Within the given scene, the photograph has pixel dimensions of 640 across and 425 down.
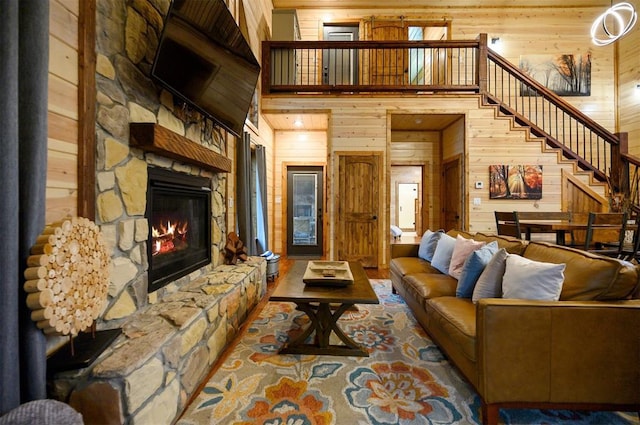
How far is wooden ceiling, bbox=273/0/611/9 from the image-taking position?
6262 mm

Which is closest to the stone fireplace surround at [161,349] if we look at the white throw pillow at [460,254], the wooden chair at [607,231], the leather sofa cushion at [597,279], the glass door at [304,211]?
the white throw pillow at [460,254]

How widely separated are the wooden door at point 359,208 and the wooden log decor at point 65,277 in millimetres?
4081

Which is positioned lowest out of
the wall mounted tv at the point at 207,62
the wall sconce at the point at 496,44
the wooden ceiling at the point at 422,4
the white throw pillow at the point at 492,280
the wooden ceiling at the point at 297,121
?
the white throw pillow at the point at 492,280

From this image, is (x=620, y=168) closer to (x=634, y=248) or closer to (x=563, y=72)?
(x=634, y=248)

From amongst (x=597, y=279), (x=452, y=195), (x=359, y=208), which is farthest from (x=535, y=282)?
(x=452, y=195)

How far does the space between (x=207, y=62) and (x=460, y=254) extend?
2.66 m

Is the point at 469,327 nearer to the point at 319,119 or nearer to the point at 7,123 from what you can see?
the point at 7,123

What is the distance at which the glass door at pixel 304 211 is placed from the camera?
6438 mm

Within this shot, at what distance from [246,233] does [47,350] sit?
8.56 ft

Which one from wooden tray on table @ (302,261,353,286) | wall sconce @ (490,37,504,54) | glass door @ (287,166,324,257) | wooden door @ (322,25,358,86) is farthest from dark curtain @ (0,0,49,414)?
wall sconce @ (490,37,504,54)

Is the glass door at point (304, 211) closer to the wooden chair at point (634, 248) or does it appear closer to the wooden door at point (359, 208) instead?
the wooden door at point (359, 208)

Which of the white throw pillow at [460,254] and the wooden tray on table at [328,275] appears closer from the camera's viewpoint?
the wooden tray on table at [328,275]

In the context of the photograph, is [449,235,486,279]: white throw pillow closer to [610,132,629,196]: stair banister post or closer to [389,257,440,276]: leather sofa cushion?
[389,257,440,276]: leather sofa cushion

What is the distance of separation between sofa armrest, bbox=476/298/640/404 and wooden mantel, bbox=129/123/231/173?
2069 mm
